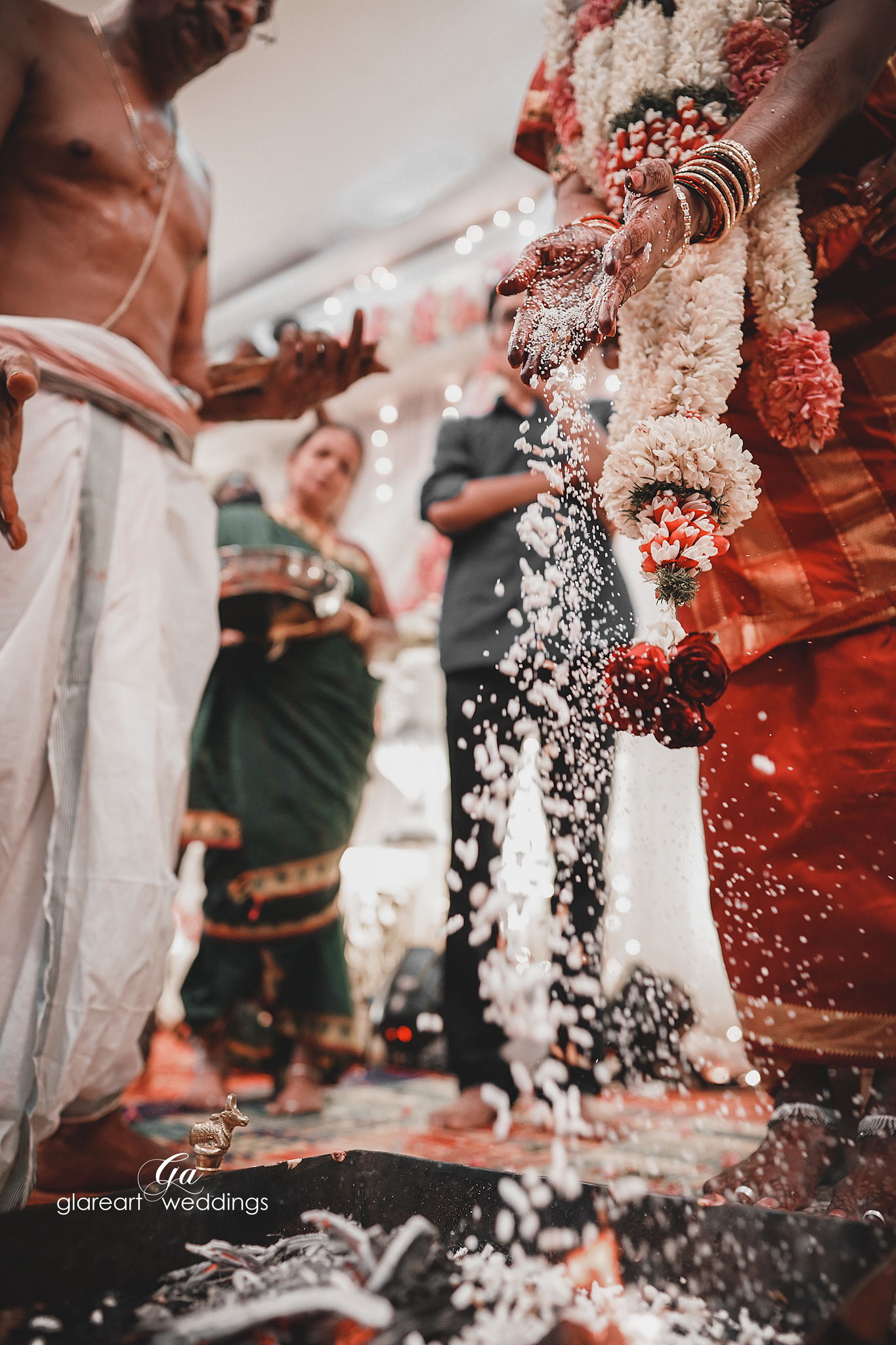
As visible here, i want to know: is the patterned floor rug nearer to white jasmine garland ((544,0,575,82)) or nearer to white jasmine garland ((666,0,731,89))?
white jasmine garland ((666,0,731,89))

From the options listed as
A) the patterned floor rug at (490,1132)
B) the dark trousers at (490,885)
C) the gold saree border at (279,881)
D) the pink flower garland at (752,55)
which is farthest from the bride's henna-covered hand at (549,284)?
the gold saree border at (279,881)

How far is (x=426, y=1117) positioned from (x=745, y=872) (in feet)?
3.90

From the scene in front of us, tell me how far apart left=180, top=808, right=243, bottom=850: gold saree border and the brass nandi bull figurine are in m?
1.57

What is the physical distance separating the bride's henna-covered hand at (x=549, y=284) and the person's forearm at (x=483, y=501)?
0.93 metres

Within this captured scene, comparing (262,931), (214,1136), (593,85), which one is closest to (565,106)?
(593,85)

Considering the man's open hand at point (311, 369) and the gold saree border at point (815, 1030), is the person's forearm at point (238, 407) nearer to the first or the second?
the man's open hand at point (311, 369)

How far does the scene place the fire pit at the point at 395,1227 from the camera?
0.87 metres

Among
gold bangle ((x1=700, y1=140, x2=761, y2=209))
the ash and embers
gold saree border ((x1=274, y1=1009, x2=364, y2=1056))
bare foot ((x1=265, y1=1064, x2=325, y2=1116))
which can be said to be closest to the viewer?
the ash and embers

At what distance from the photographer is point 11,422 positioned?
1343 millimetres

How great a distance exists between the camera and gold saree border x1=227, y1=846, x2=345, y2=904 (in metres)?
2.60

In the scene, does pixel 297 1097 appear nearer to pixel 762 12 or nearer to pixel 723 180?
pixel 723 180

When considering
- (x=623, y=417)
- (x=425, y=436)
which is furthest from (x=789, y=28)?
(x=425, y=436)

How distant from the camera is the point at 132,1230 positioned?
3.20ft

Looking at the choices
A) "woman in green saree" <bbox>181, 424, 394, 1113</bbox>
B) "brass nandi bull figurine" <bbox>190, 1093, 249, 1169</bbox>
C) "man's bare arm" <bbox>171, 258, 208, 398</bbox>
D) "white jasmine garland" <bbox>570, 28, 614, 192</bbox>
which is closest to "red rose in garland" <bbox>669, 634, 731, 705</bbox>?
"brass nandi bull figurine" <bbox>190, 1093, 249, 1169</bbox>
